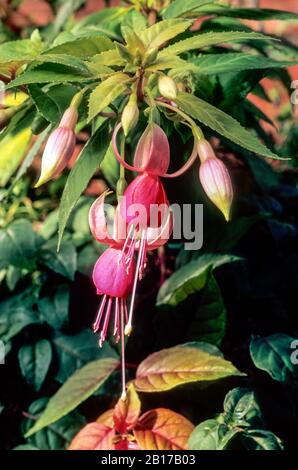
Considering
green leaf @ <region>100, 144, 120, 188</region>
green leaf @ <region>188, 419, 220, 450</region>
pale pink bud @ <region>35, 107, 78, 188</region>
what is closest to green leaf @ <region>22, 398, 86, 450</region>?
green leaf @ <region>188, 419, 220, 450</region>

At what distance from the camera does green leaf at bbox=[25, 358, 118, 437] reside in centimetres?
78

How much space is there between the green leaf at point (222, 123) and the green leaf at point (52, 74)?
10 cm

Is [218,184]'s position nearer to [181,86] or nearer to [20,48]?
[181,86]

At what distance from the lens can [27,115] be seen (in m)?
0.74

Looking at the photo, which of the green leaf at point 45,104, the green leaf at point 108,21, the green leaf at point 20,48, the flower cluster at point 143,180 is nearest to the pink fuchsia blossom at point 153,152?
the flower cluster at point 143,180

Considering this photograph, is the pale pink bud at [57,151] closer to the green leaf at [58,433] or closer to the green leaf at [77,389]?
the green leaf at [77,389]

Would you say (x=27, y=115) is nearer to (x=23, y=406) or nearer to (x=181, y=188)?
(x=181, y=188)

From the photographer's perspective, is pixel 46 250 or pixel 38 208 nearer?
pixel 46 250

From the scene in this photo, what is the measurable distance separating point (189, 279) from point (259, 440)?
0.70 feet

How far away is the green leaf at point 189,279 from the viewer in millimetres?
822

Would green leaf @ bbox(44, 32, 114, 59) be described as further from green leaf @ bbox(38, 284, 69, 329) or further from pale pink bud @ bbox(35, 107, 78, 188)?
green leaf @ bbox(38, 284, 69, 329)

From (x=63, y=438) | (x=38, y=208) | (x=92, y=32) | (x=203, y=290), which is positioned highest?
(x=92, y=32)
